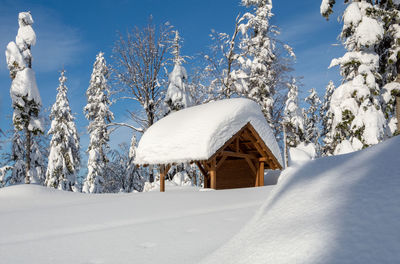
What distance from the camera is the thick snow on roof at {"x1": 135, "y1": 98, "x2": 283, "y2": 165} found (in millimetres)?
12567

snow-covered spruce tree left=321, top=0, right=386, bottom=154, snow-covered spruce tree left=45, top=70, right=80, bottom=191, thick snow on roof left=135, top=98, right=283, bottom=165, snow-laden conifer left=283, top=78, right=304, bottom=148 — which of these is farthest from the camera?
snow-laden conifer left=283, top=78, right=304, bottom=148

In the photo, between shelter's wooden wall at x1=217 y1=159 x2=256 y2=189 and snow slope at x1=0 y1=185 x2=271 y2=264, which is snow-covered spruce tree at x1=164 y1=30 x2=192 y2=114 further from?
snow slope at x1=0 y1=185 x2=271 y2=264

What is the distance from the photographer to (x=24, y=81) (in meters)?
19.2

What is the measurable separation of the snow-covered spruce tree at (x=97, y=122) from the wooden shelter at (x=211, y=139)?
1552 cm

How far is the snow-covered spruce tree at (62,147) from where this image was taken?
26828 mm

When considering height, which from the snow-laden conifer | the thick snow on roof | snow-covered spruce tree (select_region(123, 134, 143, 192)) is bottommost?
snow-covered spruce tree (select_region(123, 134, 143, 192))

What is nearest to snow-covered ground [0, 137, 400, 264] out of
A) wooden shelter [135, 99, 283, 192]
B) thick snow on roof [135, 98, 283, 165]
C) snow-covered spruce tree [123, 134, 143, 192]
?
thick snow on roof [135, 98, 283, 165]

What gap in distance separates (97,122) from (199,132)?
19942 mm

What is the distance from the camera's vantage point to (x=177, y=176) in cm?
2122

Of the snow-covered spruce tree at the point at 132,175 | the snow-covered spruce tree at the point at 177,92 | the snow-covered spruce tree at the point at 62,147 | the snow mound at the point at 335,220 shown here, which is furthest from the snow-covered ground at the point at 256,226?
the snow-covered spruce tree at the point at 132,175

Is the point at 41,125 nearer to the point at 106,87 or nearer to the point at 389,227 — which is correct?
the point at 106,87

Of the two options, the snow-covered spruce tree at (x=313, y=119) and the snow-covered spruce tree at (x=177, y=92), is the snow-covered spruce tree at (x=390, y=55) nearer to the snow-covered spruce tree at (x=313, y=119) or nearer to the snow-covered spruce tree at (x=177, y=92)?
the snow-covered spruce tree at (x=177, y=92)

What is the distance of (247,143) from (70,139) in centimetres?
1829

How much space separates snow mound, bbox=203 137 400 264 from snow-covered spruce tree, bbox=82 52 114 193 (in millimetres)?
27218
